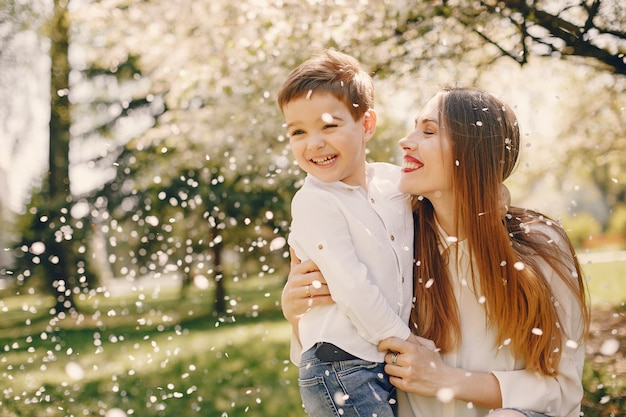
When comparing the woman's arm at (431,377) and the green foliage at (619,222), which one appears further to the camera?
the green foliage at (619,222)

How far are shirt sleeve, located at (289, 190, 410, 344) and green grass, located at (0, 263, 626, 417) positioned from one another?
3.92ft

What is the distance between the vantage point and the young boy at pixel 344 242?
2.35m

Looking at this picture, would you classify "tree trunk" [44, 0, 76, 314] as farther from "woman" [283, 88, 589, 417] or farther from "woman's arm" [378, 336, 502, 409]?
"woman's arm" [378, 336, 502, 409]

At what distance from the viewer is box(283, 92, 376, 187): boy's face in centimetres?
255

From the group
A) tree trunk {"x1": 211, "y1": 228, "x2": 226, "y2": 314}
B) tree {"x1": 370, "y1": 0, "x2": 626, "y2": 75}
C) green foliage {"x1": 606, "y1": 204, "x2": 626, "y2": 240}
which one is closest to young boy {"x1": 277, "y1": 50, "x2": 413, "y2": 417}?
tree {"x1": 370, "y1": 0, "x2": 626, "y2": 75}

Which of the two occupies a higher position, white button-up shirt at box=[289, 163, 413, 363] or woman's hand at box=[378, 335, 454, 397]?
white button-up shirt at box=[289, 163, 413, 363]

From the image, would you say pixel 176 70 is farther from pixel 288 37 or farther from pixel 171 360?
pixel 171 360

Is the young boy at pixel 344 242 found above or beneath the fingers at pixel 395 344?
above

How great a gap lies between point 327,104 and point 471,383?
110cm

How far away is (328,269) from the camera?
2.38 m

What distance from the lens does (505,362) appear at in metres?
2.51

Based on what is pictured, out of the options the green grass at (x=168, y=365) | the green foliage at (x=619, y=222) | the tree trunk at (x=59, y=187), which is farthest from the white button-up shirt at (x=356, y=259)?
the green foliage at (x=619, y=222)

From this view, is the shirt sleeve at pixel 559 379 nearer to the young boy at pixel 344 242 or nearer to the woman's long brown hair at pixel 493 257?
the woman's long brown hair at pixel 493 257

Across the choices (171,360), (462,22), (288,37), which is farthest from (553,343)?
(171,360)
